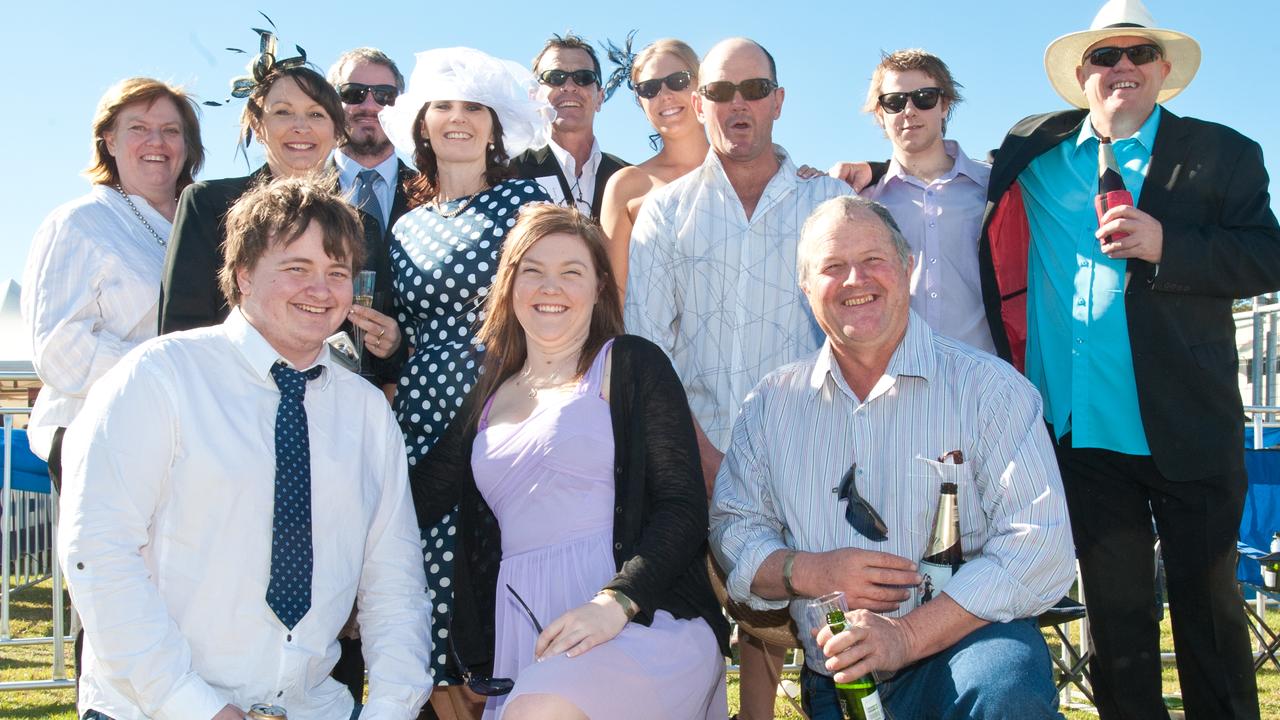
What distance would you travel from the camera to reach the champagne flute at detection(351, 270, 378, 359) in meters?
3.61

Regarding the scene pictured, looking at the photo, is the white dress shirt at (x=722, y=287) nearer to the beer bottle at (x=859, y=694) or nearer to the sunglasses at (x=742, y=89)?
the sunglasses at (x=742, y=89)

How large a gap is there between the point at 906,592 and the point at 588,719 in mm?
937

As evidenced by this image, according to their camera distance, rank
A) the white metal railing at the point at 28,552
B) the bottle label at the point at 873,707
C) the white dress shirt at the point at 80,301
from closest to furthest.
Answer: the bottle label at the point at 873,707 < the white dress shirt at the point at 80,301 < the white metal railing at the point at 28,552

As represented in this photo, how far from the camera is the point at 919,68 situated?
14.7 feet

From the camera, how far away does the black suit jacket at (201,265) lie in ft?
11.7

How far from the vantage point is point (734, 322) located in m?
4.12

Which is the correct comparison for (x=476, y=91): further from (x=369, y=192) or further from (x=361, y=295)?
(x=369, y=192)

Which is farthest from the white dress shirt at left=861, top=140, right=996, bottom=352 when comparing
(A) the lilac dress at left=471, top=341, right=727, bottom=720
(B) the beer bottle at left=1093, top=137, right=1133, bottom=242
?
(A) the lilac dress at left=471, top=341, right=727, bottom=720

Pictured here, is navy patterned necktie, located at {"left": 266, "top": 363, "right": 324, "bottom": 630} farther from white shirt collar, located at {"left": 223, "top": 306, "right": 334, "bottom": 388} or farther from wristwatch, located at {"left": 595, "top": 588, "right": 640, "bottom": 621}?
wristwatch, located at {"left": 595, "top": 588, "right": 640, "bottom": 621}

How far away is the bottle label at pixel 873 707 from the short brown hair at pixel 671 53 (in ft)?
10.8

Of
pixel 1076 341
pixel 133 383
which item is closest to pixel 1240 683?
pixel 1076 341

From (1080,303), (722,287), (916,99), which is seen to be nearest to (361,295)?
(722,287)

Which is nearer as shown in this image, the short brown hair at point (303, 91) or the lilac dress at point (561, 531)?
the lilac dress at point (561, 531)

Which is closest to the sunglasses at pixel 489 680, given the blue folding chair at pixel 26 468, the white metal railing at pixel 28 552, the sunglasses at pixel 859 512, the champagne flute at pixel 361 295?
the sunglasses at pixel 859 512
